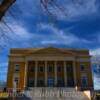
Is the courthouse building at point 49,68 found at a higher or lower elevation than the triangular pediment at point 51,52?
lower

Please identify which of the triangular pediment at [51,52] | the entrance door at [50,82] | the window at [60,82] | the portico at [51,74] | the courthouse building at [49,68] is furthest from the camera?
the triangular pediment at [51,52]

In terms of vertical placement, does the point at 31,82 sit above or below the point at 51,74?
below

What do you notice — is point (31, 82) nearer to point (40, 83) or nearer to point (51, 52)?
point (40, 83)

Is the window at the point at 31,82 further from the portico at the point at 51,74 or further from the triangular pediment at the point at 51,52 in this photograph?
the triangular pediment at the point at 51,52

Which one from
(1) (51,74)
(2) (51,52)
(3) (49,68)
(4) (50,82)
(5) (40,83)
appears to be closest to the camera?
(5) (40,83)

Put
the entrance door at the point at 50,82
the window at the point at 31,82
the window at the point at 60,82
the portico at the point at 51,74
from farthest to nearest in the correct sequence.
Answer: the portico at the point at 51,74 → the window at the point at 31,82 → the entrance door at the point at 50,82 → the window at the point at 60,82

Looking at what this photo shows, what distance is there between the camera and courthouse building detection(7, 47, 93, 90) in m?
48.5

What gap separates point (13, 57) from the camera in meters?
50.6

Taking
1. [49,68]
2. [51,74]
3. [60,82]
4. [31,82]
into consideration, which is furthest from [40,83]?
[60,82]

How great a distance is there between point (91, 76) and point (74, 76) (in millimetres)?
4131

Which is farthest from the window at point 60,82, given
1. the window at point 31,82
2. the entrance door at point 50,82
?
the window at point 31,82

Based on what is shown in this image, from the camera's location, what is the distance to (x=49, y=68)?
50250mm

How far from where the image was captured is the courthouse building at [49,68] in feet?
159

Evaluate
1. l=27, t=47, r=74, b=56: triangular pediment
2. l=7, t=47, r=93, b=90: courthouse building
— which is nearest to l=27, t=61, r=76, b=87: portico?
l=7, t=47, r=93, b=90: courthouse building
